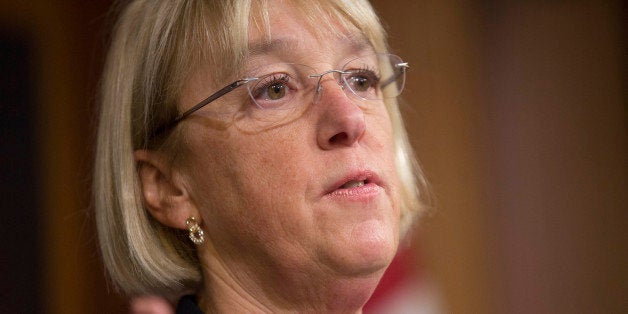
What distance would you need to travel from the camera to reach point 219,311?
5.20 feet

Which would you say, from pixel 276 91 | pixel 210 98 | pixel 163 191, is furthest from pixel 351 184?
pixel 163 191

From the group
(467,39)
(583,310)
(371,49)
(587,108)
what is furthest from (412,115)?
(371,49)

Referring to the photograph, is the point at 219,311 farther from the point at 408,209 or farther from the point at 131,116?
the point at 408,209

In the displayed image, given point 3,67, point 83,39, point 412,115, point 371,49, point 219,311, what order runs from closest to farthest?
point 219,311 → point 371,49 → point 3,67 → point 83,39 → point 412,115

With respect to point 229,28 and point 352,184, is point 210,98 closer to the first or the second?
point 229,28

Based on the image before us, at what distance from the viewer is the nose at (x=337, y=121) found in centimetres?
143

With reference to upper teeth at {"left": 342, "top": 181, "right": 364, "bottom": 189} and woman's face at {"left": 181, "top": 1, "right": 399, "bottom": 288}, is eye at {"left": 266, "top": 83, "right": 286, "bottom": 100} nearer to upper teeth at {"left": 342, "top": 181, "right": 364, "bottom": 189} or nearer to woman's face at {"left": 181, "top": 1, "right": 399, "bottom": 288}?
woman's face at {"left": 181, "top": 1, "right": 399, "bottom": 288}

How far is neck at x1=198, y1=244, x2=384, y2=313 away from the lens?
4.82 ft

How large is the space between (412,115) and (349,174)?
2117 millimetres

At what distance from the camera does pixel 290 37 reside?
→ 1499 mm

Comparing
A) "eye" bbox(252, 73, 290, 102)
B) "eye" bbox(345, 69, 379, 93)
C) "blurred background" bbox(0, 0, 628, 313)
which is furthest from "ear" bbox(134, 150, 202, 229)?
"blurred background" bbox(0, 0, 628, 313)

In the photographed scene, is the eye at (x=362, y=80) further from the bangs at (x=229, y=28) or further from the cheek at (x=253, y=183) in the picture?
the cheek at (x=253, y=183)

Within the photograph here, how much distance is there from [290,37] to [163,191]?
47 cm

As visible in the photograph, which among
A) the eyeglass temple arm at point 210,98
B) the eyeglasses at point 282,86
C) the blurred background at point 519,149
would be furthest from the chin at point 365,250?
the blurred background at point 519,149
